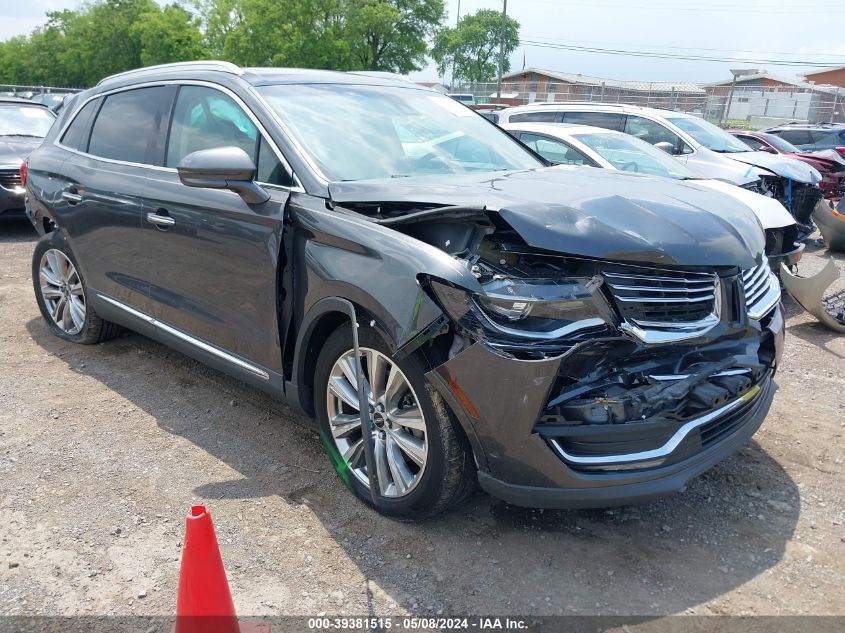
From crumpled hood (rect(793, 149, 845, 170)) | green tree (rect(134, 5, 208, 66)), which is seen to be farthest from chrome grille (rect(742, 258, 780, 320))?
green tree (rect(134, 5, 208, 66))

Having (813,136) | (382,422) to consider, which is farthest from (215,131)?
(813,136)

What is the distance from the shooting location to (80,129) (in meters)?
5.05

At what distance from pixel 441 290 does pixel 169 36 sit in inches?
2481

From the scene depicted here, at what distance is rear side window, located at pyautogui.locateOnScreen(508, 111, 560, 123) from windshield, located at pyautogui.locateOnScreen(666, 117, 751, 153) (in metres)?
1.57

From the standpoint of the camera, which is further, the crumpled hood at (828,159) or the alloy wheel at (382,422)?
the crumpled hood at (828,159)

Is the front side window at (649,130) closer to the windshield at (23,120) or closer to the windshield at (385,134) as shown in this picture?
the windshield at (385,134)

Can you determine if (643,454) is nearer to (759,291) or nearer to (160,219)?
(759,291)

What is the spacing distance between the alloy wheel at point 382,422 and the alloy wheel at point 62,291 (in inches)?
109

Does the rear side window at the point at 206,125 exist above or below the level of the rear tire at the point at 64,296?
above

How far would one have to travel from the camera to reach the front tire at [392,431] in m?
2.78

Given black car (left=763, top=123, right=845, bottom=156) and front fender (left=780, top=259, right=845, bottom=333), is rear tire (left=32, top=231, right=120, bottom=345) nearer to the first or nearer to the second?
front fender (left=780, top=259, right=845, bottom=333)

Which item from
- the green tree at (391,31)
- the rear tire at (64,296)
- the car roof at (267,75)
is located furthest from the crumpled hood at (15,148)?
the green tree at (391,31)

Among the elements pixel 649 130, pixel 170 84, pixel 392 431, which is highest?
pixel 170 84

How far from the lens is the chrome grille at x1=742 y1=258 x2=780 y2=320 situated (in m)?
3.02
